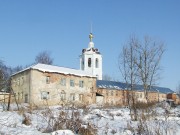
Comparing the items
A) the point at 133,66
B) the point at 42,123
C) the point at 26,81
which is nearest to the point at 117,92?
the point at 133,66

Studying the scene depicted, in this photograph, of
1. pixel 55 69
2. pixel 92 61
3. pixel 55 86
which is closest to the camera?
pixel 55 86

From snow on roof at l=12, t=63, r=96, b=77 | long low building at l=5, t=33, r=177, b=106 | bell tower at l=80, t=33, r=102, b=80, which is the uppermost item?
bell tower at l=80, t=33, r=102, b=80

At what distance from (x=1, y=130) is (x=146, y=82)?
3346 centimetres

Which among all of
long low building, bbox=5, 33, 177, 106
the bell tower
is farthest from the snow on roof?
the bell tower

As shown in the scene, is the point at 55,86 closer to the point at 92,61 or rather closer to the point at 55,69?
the point at 55,69

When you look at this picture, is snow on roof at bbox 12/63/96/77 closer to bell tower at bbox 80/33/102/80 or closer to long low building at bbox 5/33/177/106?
long low building at bbox 5/33/177/106

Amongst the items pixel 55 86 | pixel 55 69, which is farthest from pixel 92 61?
pixel 55 86

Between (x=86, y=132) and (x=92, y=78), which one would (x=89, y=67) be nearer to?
(x=92, y=78)

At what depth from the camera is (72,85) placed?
42281 millimetres

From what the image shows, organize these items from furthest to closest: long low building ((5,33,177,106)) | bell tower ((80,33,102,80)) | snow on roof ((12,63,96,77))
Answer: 1. bell tower ((80,33,102,80))
2. snow on roof ((12,63,96,77))
3. long low building ((5,33,177,106))

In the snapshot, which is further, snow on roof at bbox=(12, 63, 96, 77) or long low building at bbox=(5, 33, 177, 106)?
snow on roof at bbox=(12, 63, 96, 77)

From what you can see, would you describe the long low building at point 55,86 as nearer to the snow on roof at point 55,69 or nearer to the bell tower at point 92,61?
the snow on roof at point 55,69

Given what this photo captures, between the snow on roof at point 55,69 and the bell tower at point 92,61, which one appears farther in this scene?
the bell tower at point 92,61

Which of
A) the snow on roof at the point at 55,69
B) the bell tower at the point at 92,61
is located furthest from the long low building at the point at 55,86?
the bell tower at the point at 92,61
